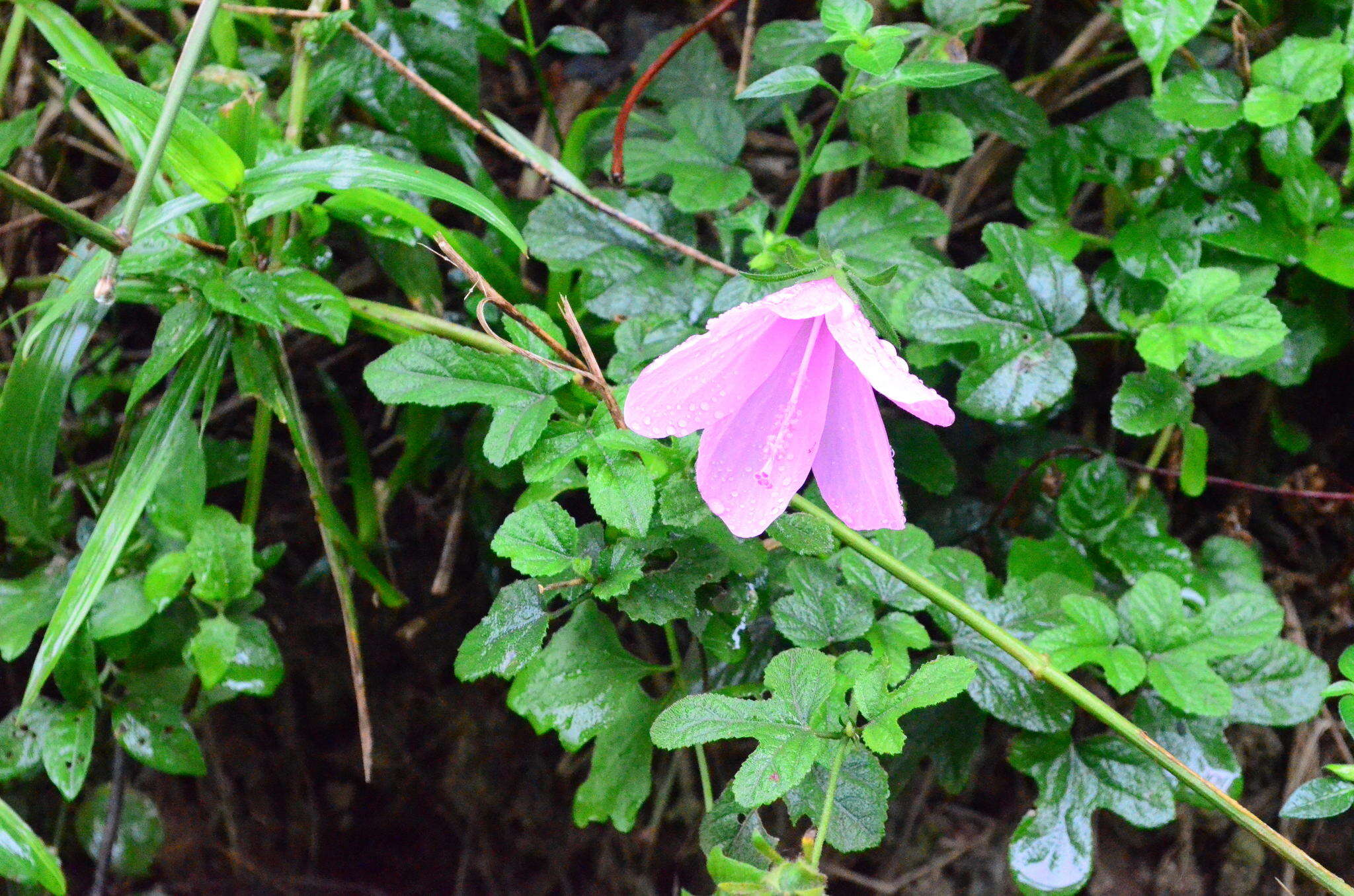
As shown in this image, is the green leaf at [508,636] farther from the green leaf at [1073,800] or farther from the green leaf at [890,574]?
the green leaf at [1073,800]

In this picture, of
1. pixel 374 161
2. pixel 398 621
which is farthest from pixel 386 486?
pixel 374 161

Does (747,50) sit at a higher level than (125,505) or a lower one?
higher

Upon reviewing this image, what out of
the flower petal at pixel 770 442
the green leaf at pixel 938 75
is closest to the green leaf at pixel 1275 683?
the flower petal at pixel 770 442

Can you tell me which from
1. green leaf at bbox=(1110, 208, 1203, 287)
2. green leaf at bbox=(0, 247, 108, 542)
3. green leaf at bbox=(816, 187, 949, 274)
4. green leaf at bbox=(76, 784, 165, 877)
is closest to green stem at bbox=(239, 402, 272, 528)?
green leaf at bbox=(0, 247, 108, 542)

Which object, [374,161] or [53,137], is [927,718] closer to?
[374,161]

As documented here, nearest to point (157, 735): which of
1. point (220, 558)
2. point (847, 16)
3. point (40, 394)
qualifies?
point (220, 558)

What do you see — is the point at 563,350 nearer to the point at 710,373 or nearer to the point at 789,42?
the point at 710,373

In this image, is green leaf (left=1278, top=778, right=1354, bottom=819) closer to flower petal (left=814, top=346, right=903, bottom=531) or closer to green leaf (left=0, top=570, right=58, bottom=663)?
flower petal (left=814, top=346, right=903, bottom=531)
